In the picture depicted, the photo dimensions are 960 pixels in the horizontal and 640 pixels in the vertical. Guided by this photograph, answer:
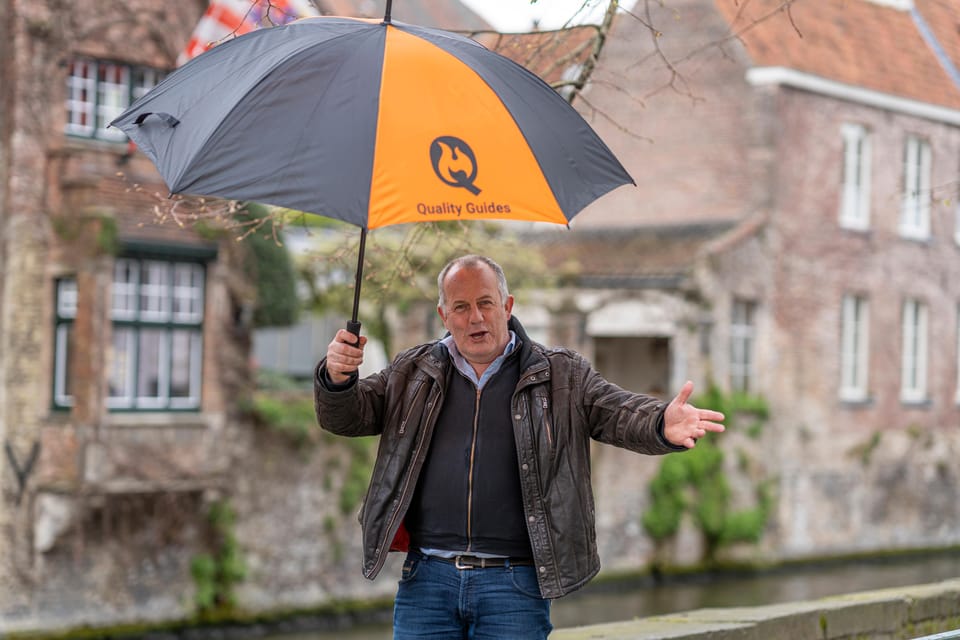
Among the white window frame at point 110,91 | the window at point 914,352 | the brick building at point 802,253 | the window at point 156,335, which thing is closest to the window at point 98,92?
the white window frame at point 110,91

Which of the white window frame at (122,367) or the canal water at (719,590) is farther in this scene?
the canal water at (719,590)

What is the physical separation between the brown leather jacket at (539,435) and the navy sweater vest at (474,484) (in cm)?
4

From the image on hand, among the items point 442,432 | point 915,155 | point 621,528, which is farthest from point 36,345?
point 915,155

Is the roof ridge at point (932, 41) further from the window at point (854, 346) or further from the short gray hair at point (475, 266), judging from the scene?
the short gray hair at point (475, 266)

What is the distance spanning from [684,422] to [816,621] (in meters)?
2.71

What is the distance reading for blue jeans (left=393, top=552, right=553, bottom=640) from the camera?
4.04 m

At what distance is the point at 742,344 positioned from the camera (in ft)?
83.7

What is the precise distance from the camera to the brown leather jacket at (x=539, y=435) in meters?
4.01

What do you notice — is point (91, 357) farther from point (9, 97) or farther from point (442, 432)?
point (442, 432)

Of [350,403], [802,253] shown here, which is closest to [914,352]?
[802,253]

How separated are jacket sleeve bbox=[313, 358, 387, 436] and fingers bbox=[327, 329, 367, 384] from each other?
2 cm

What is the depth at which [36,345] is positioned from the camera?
17.7m

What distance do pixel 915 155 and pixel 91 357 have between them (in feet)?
54.3

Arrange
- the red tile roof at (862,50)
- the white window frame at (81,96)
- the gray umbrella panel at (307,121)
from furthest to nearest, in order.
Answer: the red tile roof at (862,50)
the white window frame at (81,96)
the gray umbrella panel at (307,121)
